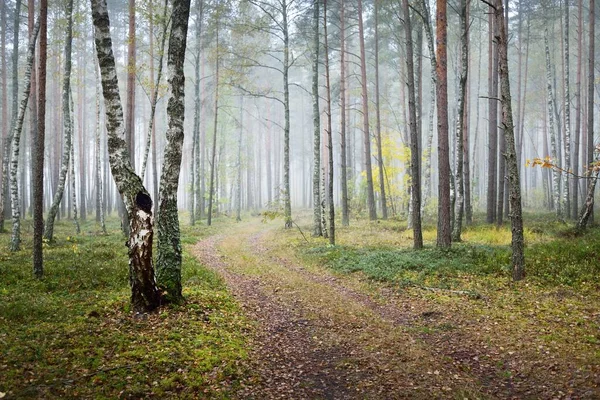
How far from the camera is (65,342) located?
18.2 ft

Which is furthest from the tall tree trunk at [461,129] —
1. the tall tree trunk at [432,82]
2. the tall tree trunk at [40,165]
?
the tall tree trunk at [40,165]

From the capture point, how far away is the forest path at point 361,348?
506 cm

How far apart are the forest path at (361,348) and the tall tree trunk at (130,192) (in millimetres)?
2321

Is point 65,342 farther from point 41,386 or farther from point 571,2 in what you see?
point 571,2

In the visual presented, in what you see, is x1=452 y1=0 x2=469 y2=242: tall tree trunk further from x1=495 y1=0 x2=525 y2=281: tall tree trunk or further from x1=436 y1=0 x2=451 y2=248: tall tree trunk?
x1=495 y1=0 x2=525 y2=281: tall tree trunk

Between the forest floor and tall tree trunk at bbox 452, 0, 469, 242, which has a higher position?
tall tree trunk at bbox 452, 0, 469, 242

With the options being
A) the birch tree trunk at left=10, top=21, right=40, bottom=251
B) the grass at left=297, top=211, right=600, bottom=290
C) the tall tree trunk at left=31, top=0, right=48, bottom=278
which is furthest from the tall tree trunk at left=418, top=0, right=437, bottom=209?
the birch tree trunk at left=10, top=21, right=40, bottom=251

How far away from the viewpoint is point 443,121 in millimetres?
12125

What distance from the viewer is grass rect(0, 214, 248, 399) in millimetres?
4590

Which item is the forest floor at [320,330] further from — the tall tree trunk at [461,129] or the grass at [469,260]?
the tall tree trunk at [461,129]

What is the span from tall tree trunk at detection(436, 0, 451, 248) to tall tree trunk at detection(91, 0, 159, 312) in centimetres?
929

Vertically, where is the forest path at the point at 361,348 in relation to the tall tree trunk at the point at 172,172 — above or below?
below

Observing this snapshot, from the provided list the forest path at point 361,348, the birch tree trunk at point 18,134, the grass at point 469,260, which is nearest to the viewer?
the forest path at point 361,348

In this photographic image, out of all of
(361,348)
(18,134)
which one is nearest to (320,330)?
(361,348)
